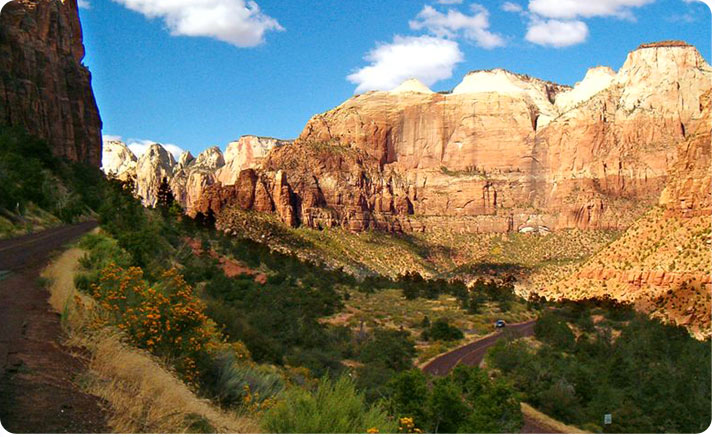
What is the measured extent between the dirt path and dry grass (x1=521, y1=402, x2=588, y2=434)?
74.4ft

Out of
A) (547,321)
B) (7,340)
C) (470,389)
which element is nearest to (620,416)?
(470,389)

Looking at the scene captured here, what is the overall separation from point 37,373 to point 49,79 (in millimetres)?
69209

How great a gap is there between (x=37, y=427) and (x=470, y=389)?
1830 centimetres

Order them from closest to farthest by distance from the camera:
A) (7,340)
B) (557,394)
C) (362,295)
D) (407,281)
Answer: (7,340)
(557,394)
(362,295)
(407,281)

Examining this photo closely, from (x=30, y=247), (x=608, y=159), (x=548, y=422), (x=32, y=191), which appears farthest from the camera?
(x=608, y=159)

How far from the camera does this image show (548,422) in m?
29.9

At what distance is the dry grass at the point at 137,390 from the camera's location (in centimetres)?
873

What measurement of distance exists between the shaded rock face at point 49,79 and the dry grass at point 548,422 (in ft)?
156

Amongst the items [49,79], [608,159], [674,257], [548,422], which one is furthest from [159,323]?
[608,159]

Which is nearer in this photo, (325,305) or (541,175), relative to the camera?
(325,305)

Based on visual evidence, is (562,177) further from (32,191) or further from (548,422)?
(32,191)

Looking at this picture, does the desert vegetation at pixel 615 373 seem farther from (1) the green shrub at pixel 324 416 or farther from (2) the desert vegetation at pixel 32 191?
(2) the desert vegetation at pixel 32 191

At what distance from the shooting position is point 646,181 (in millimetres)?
164625

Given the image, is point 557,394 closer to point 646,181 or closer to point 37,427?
point 37,427
